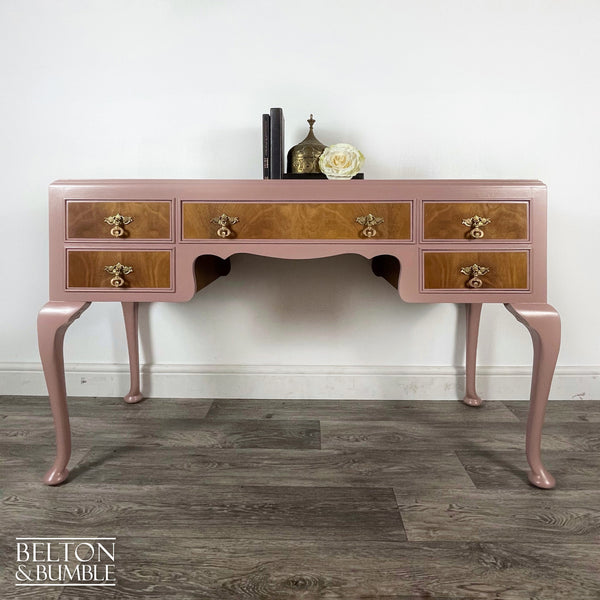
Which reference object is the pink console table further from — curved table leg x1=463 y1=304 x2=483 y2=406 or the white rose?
curved table leg x1=463 y1=304 x2=483 y2=406

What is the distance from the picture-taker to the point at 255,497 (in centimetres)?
117

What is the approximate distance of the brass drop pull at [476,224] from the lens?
1210mm

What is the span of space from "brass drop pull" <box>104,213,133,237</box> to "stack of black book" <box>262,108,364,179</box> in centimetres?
48

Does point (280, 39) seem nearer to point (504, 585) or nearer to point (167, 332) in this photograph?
point (167, 332)

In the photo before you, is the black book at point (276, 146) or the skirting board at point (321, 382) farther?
the skirting board at point (321, 382)

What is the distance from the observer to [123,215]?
124 cm

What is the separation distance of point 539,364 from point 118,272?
1.11 metres

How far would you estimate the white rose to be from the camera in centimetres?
137

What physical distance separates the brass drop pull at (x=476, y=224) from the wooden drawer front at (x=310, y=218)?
15 cm

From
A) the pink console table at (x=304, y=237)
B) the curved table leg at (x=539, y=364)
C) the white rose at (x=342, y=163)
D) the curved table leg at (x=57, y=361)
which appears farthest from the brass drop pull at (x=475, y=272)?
the curved table leg at (x=57, y=361)

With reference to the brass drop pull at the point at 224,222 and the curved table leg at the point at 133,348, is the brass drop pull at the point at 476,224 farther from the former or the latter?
the curved table leg at the point at 133,348

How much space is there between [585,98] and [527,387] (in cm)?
111

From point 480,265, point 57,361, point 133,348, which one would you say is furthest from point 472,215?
point 133,348

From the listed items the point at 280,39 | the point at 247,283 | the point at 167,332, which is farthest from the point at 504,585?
the point at 280,39
